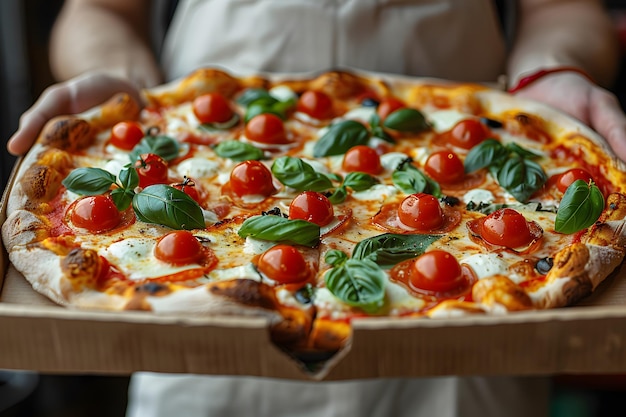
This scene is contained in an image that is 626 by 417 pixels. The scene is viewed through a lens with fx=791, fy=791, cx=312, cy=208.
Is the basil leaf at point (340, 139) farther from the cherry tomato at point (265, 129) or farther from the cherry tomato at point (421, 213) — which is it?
the cherry tomato at point (421, 213)

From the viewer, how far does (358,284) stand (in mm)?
1308

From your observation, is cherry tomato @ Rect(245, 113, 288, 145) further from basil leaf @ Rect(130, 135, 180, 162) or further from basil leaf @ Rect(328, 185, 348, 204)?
basil leaf @ Rect(328, 185, 348, 204)

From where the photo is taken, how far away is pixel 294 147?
190 centimetres

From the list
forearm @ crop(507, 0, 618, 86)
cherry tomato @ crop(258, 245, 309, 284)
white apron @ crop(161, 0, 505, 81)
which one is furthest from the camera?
forearm @ crop(507, 0, 618, 86)

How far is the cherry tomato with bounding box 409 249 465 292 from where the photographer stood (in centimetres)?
132

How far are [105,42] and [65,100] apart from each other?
45 cm

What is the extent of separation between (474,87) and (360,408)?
2.91 feet

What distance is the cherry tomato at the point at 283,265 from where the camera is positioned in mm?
1349

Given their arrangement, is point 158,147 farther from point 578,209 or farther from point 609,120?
point 609,120

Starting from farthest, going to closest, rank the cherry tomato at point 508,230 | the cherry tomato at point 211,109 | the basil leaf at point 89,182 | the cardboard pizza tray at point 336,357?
the cherry tomato at point 211,109, the basil leaf at point 89,182, the cherry tomato at point 508,230, the cardboard pizza tray at point 336,357

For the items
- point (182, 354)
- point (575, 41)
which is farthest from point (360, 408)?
point (575, 41)

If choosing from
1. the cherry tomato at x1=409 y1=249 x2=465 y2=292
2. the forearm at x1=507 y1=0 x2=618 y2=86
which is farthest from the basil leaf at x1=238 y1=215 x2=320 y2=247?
the forearm at x1=507 y1=0 x2=618 y2=86

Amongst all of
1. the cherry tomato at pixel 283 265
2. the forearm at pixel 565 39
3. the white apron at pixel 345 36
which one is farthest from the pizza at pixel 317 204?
the forearm at pixel 565 39

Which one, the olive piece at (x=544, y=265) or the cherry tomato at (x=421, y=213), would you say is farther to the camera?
the cherry tomato at (x=421, y=213)
